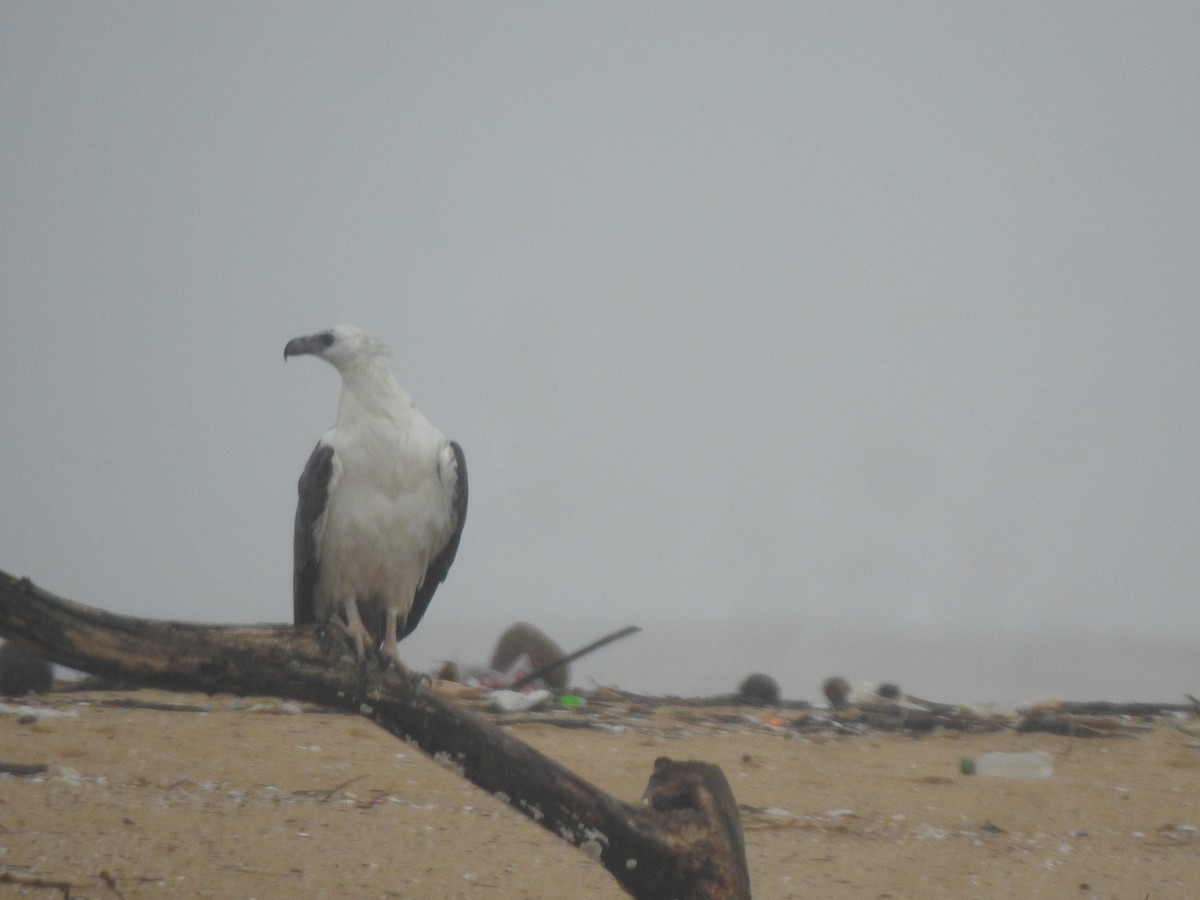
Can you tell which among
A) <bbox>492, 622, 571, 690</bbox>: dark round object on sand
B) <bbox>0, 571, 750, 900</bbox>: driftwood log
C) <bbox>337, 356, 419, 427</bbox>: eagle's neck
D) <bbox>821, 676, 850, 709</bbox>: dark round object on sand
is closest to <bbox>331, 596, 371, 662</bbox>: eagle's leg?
<bbox>337, 356, 419, 427</bbox>: eagle's neck

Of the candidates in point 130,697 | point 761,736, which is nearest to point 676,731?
point 761,736

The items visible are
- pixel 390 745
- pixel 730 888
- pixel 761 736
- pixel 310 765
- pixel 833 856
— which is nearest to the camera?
pixel 730 888

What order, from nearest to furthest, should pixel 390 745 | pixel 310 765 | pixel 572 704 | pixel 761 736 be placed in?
pixel 310 765, pixel 390 745, pixel 761 736, pixel 572 704

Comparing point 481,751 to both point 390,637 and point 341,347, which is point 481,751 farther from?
point 341,347

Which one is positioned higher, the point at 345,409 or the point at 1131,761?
the point at 345,409

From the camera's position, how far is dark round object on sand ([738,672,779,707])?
8.41 meters

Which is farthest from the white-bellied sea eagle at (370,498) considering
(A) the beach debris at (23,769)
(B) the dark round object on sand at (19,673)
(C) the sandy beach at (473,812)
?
(B) the dark round object on sand at (19,673)

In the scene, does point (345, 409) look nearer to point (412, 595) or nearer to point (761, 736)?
point (412, 595)

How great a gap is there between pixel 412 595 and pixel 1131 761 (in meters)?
3.72

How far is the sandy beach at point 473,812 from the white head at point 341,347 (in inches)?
63.6

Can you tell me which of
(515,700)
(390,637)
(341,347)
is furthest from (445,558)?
(515,700)

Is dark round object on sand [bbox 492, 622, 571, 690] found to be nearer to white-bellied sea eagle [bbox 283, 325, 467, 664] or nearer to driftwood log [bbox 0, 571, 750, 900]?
white-bellied sea eagle [bbox 283, 325, 467, 664]

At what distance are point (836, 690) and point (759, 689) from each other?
0.67 m

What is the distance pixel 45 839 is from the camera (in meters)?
3.92
